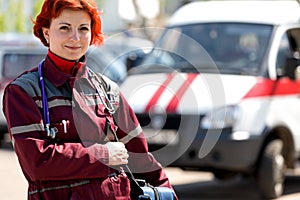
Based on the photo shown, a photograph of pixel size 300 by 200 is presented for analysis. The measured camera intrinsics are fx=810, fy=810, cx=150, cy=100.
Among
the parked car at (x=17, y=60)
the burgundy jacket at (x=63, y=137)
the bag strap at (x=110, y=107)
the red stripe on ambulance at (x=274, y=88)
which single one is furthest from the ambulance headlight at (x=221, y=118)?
the parked car at (x=17, y=60)

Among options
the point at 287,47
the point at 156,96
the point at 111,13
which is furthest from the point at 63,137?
the point at 111,13

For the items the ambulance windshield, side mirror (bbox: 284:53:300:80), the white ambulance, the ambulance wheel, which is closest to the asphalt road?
the ambulance wheel

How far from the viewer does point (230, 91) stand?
29.8 feet

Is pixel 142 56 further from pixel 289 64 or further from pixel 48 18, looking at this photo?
pixel 48 18

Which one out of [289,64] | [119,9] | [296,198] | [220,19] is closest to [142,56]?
[220,19]

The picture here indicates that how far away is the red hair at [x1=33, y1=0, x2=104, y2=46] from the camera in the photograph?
322 centimetres

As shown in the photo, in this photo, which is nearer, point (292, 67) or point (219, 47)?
point (292, 67)

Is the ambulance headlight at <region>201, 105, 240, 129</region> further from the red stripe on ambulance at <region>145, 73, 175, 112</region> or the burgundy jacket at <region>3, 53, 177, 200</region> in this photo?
the burgundy jacket at <region>3, 53, 177, 200</region>

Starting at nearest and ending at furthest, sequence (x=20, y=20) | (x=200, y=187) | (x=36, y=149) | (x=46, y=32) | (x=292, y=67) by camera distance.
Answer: (x=36, y=149)
(x=46, y=32)
(x=292, y=67)
(x=200, y=187)
(x=20, y=20)

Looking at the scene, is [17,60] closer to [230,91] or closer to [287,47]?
[287,47]

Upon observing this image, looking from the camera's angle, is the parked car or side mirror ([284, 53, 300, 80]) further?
the parked car

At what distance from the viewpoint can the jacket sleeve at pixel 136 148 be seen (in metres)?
3.46

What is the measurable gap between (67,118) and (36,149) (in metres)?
0.18

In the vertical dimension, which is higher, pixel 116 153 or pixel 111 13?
pixel 116 153
